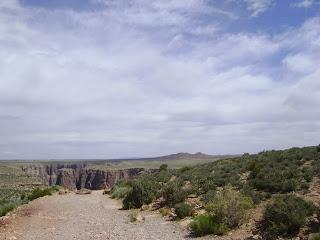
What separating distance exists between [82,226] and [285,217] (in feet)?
30.5

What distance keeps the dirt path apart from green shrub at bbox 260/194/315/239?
3.32 metres

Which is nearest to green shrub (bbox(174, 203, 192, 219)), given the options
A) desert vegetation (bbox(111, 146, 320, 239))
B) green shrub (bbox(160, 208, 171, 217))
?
desert vegetation (bbox(111, 146, 320, 239))

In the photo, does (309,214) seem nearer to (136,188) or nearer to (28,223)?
(28,223)

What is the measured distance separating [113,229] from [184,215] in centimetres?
359

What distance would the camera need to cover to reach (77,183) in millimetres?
163000

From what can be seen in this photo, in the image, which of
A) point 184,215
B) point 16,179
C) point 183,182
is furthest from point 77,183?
point 184,215

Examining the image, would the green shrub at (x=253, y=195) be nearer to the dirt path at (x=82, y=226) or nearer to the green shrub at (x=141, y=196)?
the dirt path at (x=82, y=226)

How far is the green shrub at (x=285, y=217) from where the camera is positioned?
14562mm

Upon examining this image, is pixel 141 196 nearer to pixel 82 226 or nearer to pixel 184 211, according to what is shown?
pixel 184 211

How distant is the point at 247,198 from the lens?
18.8 meters

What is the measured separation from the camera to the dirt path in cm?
1705

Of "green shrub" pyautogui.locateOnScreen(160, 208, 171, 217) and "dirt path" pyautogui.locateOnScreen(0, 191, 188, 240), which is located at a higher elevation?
"green shrub" pyautogui.locateOnScreen(160, 208, 171, 217)

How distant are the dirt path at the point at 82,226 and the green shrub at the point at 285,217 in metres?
3.32

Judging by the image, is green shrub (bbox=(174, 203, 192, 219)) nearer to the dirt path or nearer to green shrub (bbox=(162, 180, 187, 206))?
the dirt path
